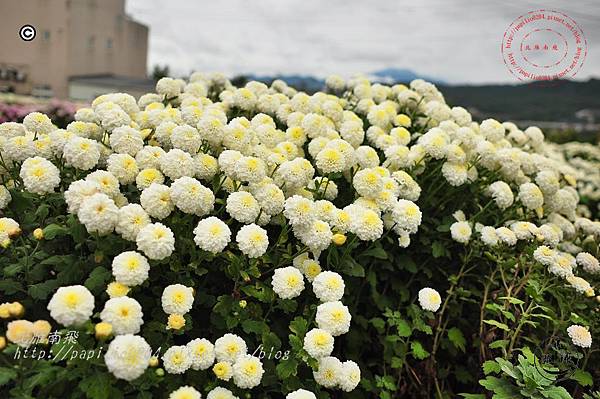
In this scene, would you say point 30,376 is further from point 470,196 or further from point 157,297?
point 470,196

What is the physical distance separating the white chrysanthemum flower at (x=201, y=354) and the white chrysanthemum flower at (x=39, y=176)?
72 cm

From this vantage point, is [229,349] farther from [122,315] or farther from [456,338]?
[456,338]

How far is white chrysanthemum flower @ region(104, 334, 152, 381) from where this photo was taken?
1.30 meters

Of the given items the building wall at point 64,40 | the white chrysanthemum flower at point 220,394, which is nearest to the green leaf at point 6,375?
the white chrysanthemum flower at point 220,394

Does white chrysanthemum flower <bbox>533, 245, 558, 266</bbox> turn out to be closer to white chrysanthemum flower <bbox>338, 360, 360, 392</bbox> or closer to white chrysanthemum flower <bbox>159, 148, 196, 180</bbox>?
white chrysanthemum flower <bbox>338, 360, 360, 392</bbox>

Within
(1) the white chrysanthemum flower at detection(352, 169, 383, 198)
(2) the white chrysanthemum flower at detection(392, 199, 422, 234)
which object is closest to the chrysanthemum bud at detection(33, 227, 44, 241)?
(1) the white chrysanthemum flower at detection(352, 169, 383, 198)

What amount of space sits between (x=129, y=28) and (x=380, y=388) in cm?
2408

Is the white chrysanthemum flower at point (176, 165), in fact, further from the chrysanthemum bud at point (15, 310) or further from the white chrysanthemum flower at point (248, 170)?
the chrysanthemum bud at point (15, 310)

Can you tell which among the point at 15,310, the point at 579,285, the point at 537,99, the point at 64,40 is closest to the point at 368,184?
the point at 579,285

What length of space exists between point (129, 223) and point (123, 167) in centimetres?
34

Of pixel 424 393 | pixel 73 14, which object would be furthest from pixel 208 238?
pixel 73 14

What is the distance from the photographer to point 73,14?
1911 cm

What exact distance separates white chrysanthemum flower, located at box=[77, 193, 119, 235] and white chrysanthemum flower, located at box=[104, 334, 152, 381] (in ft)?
1.18

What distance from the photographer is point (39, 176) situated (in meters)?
1.69
